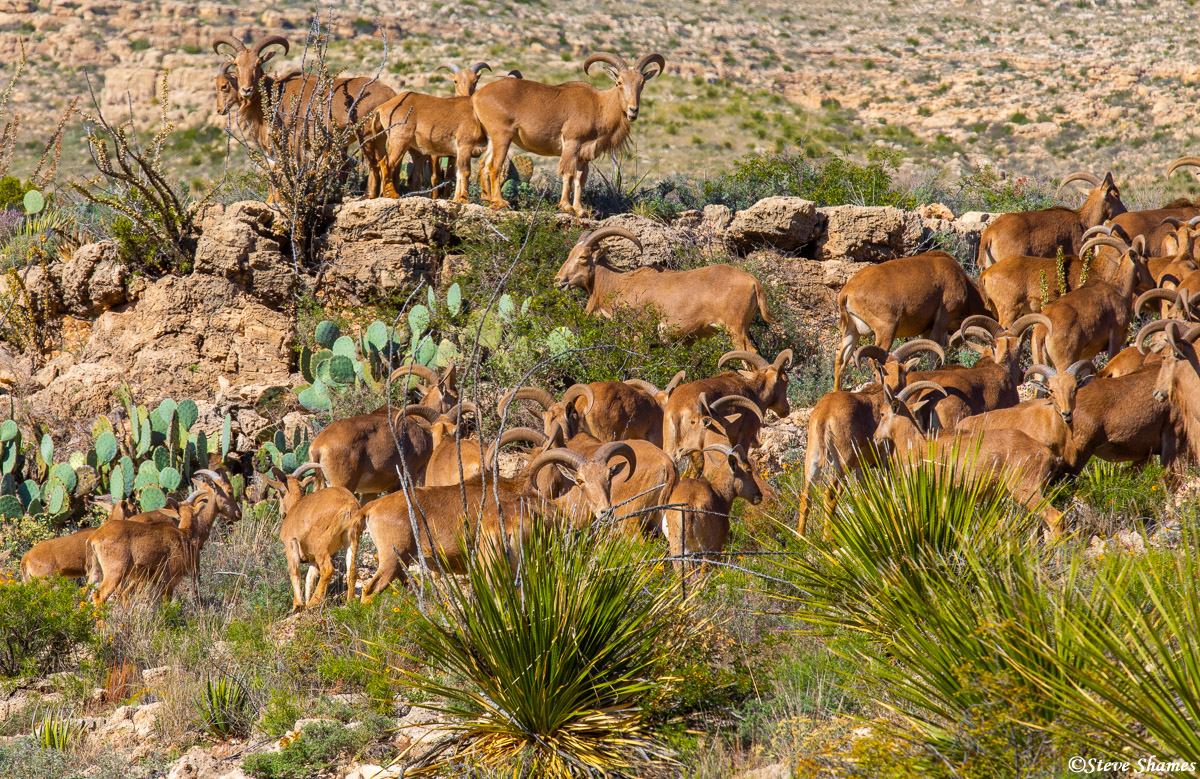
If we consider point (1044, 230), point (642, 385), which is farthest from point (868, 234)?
point (642, 385)

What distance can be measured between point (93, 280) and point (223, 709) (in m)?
9.65

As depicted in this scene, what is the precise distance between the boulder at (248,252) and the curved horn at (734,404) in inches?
272

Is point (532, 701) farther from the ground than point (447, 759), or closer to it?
farther from the ground

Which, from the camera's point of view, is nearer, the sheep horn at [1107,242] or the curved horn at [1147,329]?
the curved horn at [1147,329]

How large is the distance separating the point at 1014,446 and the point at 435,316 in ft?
25.1

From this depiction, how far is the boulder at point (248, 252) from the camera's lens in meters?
14.4

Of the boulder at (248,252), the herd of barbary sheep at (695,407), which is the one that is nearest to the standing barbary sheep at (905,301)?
the herd of barbary sheep at (695,407)

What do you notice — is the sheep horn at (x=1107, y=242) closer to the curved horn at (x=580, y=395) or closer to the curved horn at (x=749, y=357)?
the curved horn at (x=749, y=357)

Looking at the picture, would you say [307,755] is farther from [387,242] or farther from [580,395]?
[387,242]

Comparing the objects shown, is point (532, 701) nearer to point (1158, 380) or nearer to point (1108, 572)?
point (1108, 572)

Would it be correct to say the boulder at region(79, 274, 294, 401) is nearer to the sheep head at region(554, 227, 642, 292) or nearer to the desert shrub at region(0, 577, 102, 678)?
the sheep head at region(554, 227, 642, 292)

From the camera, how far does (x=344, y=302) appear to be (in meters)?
15.0

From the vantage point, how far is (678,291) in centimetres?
1368

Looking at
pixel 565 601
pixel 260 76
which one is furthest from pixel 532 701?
pixel 260 76
